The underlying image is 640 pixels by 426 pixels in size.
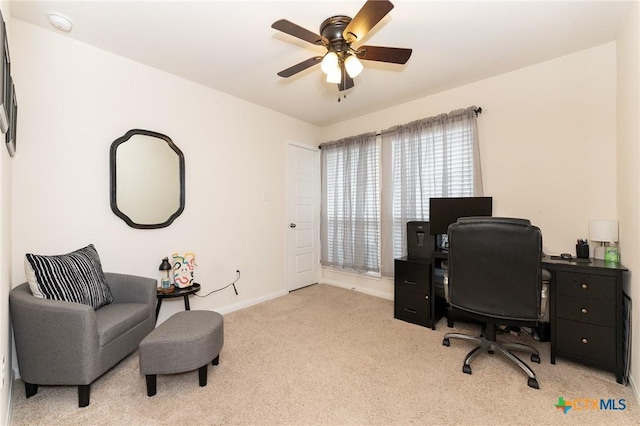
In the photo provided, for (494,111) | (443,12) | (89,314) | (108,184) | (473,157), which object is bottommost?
(89,314)

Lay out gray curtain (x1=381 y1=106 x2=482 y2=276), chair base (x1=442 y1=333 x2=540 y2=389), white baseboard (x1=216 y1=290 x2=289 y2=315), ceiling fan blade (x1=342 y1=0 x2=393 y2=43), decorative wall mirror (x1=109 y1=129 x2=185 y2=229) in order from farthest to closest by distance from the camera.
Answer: white baseboard (x1=216 y1=290 x2=289 y2=315), gray curtain (x1=381 y1=106 x2=482 y2=276), decorative wall mirror (x1=109 y1=129 x2=185 y2=229), chair base (x1=442 y1=333 x2=540 y2=389), ceiling fan blade (x1=342 y1=0 x2=393 y2=43)

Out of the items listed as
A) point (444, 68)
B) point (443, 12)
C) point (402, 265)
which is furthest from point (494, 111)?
point (402, 265)

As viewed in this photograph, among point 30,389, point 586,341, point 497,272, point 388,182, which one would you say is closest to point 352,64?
point 497,272

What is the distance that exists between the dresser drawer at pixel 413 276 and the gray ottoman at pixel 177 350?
1945 mm

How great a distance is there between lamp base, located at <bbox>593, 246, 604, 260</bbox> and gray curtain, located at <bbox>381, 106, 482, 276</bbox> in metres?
1.01

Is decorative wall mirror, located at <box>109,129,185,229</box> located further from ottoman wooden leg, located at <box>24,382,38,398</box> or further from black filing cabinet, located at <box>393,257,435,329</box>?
black filing cabinet, located at <box>393,257,435,329</box>

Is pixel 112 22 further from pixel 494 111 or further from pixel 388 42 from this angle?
pixel 494 111

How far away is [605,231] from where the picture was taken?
2150 mm

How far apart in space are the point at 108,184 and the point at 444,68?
130 inches

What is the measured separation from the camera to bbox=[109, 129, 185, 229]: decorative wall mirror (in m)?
2.46

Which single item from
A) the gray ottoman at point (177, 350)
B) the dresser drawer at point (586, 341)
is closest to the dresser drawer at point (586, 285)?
the dresser drawer at point (586, 341)

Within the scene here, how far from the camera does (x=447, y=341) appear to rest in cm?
240

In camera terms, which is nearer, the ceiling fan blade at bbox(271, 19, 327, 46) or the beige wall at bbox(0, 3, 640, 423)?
the ceiling fan blade at bbox(271, 19, 327, 46)

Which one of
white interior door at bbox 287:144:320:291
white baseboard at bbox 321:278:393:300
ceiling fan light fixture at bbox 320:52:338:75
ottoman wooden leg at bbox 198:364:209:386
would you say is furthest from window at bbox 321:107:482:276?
ottoman wooden leg at bbox 198:364:209:386
